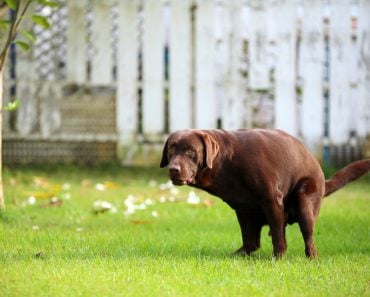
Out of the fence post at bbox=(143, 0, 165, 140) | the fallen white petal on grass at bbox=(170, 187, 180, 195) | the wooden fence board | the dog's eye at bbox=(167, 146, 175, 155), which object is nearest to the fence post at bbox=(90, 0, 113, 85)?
the fence post at bbox=(143, 0, 165, 140)

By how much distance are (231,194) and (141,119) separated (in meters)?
5.86

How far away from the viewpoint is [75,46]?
10273mm

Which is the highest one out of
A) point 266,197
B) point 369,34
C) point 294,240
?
point 369,34

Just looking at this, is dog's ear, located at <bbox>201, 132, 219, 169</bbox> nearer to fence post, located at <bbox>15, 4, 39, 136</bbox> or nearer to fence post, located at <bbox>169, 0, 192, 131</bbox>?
fence post, located at <bbox>169, 0, 192, 131</bbox>

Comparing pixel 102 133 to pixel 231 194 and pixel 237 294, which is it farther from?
pixel 237 294

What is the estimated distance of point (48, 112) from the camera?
1033 cm

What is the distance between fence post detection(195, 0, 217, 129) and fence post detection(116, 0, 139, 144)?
815mm

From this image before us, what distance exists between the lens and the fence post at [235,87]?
33.3 ft

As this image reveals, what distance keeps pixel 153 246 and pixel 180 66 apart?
17.4 feet

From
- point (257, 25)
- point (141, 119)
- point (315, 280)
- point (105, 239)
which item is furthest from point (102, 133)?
point (315, 280)

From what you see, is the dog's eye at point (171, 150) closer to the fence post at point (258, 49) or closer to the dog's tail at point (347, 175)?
the dog's tail at point (347, 175)

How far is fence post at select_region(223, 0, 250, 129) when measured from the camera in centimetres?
1016

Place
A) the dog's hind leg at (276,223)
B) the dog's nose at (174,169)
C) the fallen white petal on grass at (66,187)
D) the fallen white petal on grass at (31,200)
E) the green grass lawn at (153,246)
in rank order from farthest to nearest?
the fallen white petal on grass at (66,187)
the fallen white petal on grass at (31,200)
the dog's hind leg at (276,223)
the dog's nose at (174,169)
the green grass lawn at (153,246)

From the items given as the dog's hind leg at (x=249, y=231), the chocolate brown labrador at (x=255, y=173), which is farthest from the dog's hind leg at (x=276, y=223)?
the dog's hind leg at (x=249, y=231)
